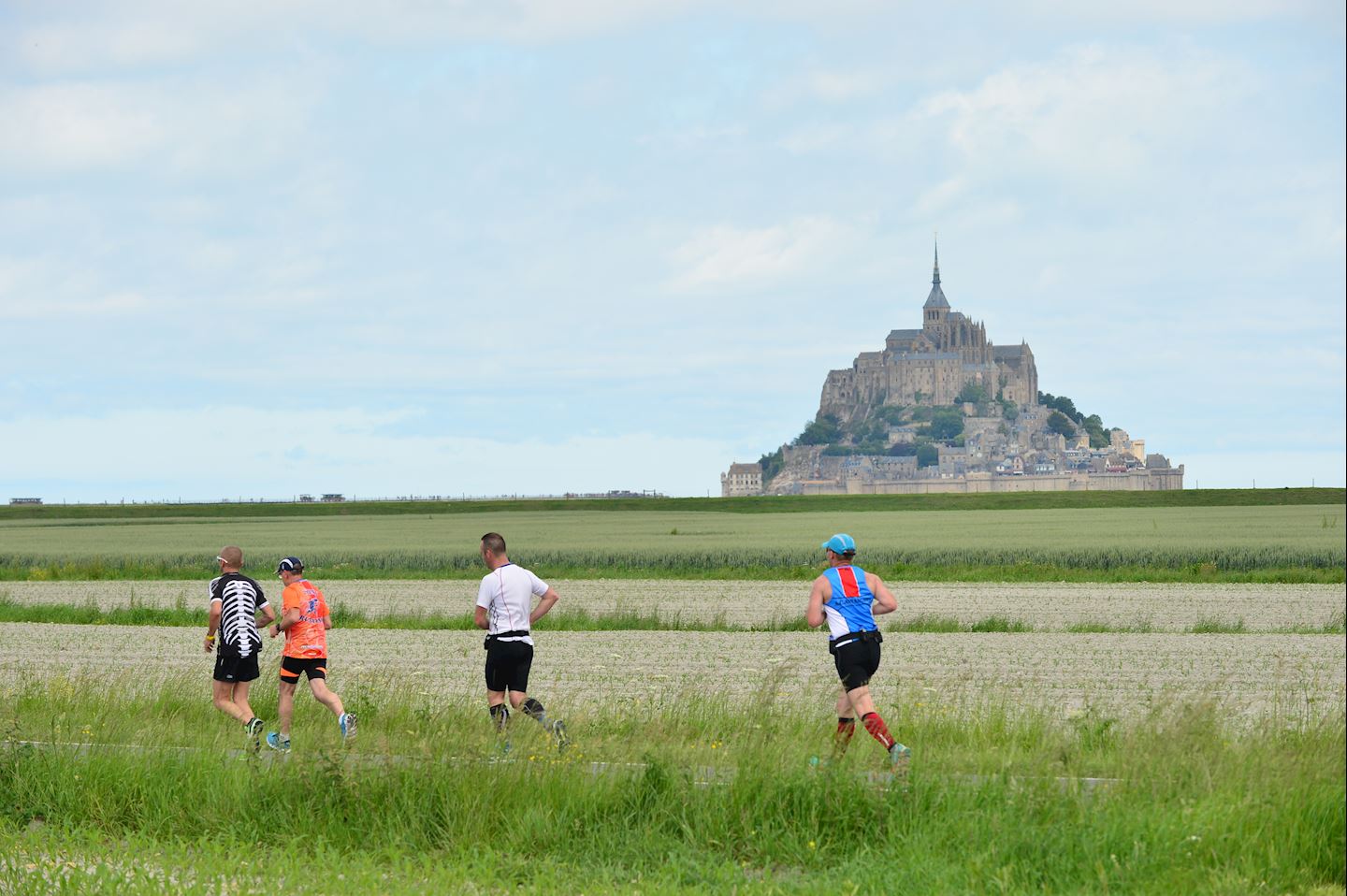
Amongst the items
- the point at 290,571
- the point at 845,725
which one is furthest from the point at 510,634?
the point at 845,725

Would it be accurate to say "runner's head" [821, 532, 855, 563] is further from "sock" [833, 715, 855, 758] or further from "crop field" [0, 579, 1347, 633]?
"crop field" [0, 579, 1347, 633]

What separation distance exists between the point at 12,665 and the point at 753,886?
14836 millimetres

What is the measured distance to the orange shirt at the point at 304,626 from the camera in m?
11.7

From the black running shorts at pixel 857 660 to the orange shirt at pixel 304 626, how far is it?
4.46 meters

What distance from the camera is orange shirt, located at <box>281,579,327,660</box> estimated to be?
11742mm

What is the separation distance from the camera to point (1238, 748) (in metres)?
9.40

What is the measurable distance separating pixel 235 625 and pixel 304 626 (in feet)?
2.60

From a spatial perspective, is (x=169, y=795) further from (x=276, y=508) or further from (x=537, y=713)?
(x=276, y=508)

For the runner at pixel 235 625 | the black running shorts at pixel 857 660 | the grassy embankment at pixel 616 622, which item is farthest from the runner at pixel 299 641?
the grassy embankment at pixel 616 622

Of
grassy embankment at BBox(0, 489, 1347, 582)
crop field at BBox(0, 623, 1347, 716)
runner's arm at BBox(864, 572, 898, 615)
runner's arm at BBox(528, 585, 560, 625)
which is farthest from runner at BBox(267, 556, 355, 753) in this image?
grassy embankment at BBox(0, 489, 1347, 582)

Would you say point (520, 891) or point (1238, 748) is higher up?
point (1238, 748)

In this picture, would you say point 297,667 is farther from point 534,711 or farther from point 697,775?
point 697,775

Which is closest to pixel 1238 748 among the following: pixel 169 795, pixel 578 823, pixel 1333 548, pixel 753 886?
pixel 753 886

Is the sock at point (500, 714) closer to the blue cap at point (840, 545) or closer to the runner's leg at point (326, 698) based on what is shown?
the runner's leg at point (326, 698)
